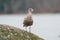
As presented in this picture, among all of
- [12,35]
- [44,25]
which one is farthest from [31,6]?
[12,35]

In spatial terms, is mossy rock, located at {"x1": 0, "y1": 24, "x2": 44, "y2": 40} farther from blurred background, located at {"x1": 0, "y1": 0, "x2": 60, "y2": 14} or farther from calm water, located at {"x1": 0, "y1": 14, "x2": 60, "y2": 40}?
blurred background, located at {"x1": 0, "y1": 0, "x2": 60, "y2": 14}

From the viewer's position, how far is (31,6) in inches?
650

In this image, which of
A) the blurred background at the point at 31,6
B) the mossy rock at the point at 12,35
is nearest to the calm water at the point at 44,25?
the blurred background at the point at 31,6

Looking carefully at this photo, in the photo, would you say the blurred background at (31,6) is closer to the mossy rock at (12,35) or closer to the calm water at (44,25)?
the calm water at (44,25)

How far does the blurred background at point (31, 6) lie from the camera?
16375 millimetres

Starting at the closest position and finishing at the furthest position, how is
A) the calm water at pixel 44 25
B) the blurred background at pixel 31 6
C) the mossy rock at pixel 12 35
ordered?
the mossy rock at pixel 12 35
the calm water at pixel 44 25
the blurred background at pixel 31 6

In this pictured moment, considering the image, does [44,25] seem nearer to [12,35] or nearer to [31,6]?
[31,6]

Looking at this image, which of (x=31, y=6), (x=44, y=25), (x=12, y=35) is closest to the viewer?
(x=12, y=35)

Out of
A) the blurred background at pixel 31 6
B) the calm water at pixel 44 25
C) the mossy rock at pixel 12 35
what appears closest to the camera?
the mossy rock at pixel 12 35

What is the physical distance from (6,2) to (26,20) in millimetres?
8006

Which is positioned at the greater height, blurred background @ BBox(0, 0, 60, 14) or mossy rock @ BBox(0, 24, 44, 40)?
mossy rock @ BBox(0, 24, 44, 40)

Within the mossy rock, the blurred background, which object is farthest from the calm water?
the mossy rock

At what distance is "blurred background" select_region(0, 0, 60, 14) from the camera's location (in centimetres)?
1638

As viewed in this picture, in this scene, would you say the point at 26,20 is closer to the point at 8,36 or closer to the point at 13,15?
the point at 8,36
